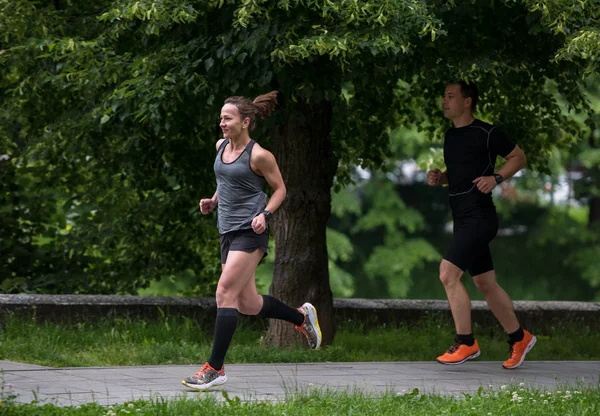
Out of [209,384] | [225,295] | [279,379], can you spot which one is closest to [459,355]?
[279,379]

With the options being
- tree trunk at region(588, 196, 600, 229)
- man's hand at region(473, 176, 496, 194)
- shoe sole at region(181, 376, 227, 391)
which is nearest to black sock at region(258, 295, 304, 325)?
shoe sole at region(181, 376, 227, 391)

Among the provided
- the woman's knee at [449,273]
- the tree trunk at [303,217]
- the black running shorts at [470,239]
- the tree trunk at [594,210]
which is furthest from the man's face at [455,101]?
the tree trunk at [594,210]

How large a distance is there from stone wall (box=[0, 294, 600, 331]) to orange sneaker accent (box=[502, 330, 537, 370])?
10.7 ft

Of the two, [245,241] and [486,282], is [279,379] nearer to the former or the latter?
[245,241]

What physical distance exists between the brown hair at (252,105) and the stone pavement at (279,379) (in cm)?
172

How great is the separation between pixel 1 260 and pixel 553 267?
2169 cm

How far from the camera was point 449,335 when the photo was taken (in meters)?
11.5

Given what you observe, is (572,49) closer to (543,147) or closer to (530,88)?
(530,88)

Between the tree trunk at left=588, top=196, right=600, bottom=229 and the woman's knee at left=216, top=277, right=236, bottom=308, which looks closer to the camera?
the woman's knee at left=216, top=277, right=236, bottom=308

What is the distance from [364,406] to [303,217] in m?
3.72

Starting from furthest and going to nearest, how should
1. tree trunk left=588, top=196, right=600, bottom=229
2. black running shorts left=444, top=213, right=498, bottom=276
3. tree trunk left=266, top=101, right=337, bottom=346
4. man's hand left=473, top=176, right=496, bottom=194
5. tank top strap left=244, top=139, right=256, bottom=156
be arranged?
1. tree trunk left=588, top=196, right=600, bottom=229
2. tree trunk left=266, top=101, right=337, bottom=346
3. black running shorts left=444, top=213, right=498, bottom=276
4. man's hand left=473, top=176, right=496, bottom=194
5. tank top strap left=244, top=139, right=256, bottom=156

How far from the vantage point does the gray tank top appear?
7.57 m

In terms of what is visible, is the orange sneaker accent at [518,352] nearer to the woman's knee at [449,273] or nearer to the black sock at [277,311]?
the woman's knee at [449,273]

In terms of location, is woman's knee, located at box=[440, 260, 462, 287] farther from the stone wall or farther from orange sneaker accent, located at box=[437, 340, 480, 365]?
the stone wall
